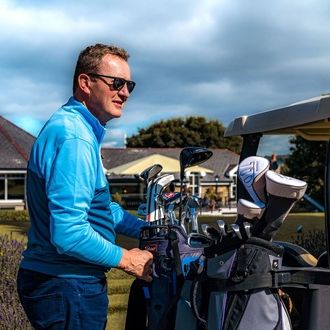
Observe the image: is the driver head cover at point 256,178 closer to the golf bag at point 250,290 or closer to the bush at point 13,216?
the golf bag at point 250,290

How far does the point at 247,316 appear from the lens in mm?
2213

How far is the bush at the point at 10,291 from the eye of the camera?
4641 millimetres

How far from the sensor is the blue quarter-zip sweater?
2.21 m

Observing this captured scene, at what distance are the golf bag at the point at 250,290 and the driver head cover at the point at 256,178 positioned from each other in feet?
0.57

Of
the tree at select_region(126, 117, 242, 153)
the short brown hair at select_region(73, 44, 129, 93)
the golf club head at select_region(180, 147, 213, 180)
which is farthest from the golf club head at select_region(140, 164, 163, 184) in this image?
the tree at select_region(126, 117, 242, 153)

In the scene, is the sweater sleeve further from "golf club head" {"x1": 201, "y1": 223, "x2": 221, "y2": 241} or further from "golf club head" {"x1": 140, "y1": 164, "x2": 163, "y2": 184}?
"golf club head" {"x1": 140, "y1": 164, "x2": 163, "y2": 184}

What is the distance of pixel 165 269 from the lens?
8.94ft

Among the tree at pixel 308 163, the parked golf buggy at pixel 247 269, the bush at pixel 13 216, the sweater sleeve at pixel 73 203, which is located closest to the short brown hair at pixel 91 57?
the sweater sleeve at pixel 73 203

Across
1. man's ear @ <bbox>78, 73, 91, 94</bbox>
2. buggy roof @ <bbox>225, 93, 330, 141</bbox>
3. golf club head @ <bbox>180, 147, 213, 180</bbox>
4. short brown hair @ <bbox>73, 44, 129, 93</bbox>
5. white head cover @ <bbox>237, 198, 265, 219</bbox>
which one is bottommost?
white head cover @ <bbox>237, 198, 265, 219</bbox>

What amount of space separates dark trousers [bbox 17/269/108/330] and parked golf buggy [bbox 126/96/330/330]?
355mm

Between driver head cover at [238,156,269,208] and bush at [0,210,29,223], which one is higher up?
driver head cover at [238,156,269,208]

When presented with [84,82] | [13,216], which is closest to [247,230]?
[84,82]

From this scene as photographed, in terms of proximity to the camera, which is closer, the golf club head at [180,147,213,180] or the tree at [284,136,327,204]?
the golf club head at [180,147,213,180]

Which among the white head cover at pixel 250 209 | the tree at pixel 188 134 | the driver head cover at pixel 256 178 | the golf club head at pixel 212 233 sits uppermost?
the tree at pixel 188 134
